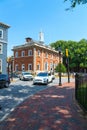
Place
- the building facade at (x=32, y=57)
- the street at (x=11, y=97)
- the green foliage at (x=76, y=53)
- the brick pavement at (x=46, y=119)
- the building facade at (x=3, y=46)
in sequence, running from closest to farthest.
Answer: the brick pavement at (x=46, y=119) → the street at (x=11, y=97) → the building facade at (x=3, y=46) → the building facade at (x=32, y=57) → the green foliage at (x=76, y=53)

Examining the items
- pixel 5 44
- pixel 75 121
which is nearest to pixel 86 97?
pixel 75 121

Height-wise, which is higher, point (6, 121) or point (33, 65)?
point (33, 65)

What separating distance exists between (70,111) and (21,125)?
3.40 meters

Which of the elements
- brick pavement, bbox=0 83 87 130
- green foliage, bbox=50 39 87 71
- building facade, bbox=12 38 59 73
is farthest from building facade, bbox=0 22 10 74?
green foliage, bbox=50 39 87 71

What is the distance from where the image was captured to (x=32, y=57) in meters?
62.1

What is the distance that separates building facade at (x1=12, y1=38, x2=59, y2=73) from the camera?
62125 mm

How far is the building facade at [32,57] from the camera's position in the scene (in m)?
62.1

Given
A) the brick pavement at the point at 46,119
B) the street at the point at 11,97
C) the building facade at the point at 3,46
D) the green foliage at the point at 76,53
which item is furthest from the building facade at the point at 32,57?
the brick pavement at the point at 46,119

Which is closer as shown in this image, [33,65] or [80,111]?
[80,111]

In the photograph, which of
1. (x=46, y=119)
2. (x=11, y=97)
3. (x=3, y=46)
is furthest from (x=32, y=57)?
(x=46, y=119)

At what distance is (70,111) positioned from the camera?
1202 centimetres

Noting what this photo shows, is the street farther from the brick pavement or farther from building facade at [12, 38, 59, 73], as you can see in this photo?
building facade at [12, 38, 59, 73]

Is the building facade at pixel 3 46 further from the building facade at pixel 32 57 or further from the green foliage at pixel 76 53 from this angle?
the green foliage at pixel 76 53

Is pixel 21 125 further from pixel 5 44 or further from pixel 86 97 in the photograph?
pixel 5 44
